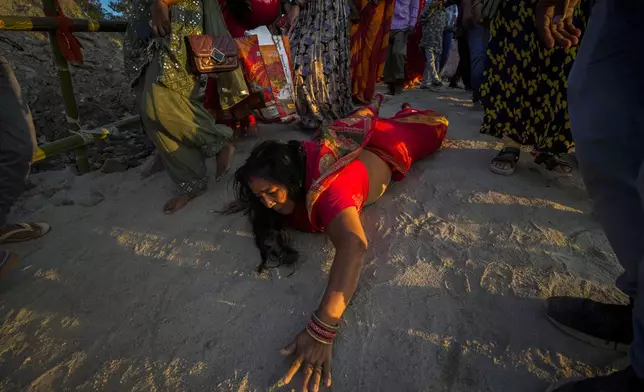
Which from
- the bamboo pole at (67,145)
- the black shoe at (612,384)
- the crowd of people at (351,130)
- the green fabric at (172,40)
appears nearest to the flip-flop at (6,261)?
the crowd of people at (351,130)

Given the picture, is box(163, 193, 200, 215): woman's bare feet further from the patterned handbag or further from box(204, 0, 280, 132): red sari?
box(204, 0, 280, 132): red sari

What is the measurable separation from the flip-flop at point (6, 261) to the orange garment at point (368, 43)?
3.17 metres

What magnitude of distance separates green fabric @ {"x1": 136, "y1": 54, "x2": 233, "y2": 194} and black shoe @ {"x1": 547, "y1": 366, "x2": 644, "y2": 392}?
1966mm

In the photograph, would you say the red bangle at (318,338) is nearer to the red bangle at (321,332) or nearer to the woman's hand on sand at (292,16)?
the red bangle at (321,332)

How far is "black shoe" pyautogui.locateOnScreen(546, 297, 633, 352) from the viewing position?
1.12 meters

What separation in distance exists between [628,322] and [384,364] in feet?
2.36

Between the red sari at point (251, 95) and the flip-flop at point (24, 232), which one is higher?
the red sari at point (251, 95)

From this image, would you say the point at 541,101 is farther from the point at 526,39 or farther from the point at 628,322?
the point at 628,322

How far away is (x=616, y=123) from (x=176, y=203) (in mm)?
2023

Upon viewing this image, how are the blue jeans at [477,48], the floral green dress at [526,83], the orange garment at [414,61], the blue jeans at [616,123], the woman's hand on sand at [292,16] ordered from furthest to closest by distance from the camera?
the orange garment at [414,61], the blue jeans at [477,48], the woman's hand on sand at [292,16], the floral green dress at [526,83], the blue jeans at [616,123]

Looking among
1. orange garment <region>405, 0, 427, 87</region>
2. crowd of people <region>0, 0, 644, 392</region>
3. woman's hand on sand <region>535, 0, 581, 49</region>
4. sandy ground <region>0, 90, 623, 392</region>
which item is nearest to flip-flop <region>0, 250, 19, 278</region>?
crowd of people <region>0, 0, 644, 392</region>

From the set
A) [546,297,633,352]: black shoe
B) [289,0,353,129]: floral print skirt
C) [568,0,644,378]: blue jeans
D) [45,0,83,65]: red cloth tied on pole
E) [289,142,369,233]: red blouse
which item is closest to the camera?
[568,0,644,378]: blue jeans

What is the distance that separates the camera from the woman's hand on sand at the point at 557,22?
5.03 feet

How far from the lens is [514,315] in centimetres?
132
